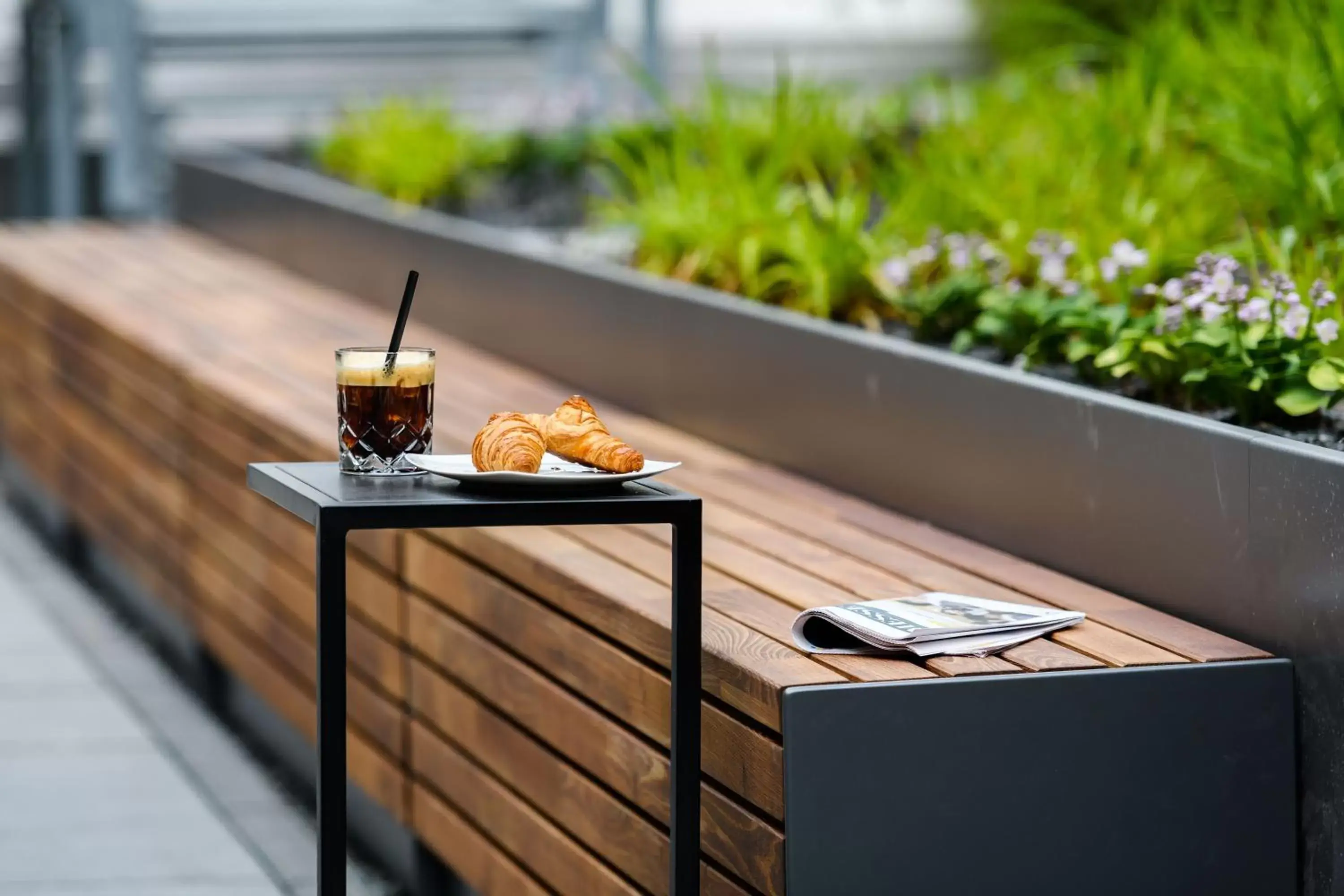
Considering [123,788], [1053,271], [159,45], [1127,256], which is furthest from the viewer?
[159,45]

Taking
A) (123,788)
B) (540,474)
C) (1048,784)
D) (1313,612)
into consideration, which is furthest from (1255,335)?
(123,788)

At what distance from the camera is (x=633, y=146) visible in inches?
207

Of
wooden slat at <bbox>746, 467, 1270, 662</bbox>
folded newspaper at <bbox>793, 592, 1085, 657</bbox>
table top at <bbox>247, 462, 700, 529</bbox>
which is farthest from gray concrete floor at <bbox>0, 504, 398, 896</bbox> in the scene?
table top at <bbox>247, 462, 700, 529</bbox>

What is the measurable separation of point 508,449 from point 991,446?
1.08 m

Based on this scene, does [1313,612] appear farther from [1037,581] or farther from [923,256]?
[923,256]

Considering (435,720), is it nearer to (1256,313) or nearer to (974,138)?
(1256,313)

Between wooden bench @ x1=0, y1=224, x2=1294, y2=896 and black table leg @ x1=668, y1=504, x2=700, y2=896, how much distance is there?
95 mm

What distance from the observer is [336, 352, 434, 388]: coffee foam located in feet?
6.32

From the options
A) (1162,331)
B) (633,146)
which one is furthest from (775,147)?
(1162,331)

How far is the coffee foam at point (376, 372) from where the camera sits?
1928 mm

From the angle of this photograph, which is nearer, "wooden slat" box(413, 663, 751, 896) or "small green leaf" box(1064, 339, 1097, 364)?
"wooden slat" box(413, 663, 751, 896)

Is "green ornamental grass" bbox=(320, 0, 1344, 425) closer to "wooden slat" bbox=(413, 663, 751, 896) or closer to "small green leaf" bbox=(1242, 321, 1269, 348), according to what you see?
"small green leaf" bbox=(1242, 321, 1269, 348)

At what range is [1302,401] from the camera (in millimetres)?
2451

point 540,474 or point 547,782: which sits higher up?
point 540,474
